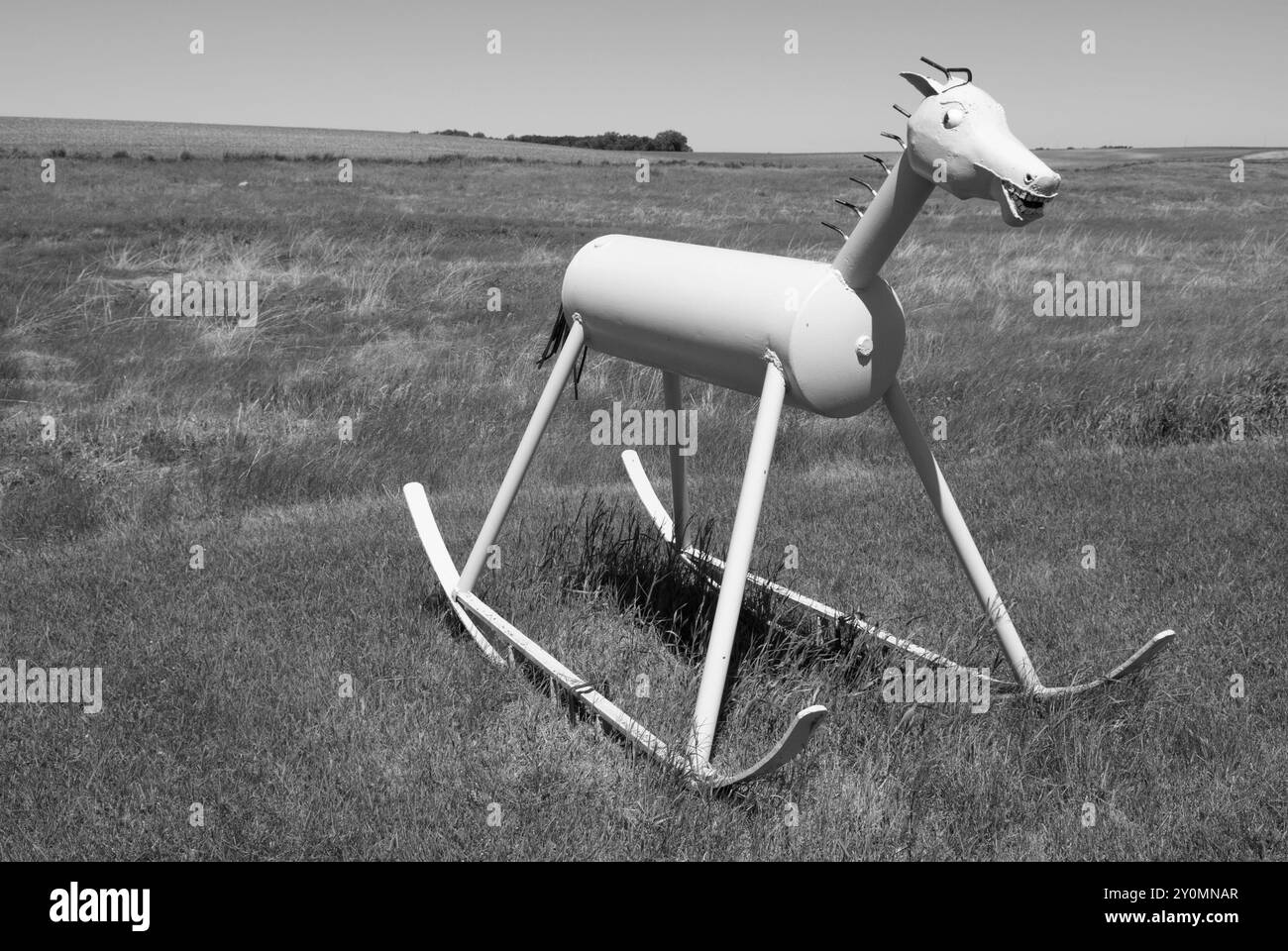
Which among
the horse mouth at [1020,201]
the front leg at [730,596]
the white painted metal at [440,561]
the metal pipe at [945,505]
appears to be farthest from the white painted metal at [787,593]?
the horse mouth at [1020,201]

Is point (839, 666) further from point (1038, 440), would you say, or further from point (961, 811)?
point (1038, 440)

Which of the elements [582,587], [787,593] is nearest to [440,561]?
[582,587]

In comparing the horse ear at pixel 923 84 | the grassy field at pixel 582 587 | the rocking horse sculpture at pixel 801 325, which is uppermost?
the horse ear at pixel 923 84

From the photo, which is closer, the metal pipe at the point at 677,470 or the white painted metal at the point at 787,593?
the white painted metal at the point at 787,593

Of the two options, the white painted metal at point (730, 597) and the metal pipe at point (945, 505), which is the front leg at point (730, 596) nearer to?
the white painted metal at point (730, 597)

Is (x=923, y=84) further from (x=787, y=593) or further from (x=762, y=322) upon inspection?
A: (x=787, y=593)

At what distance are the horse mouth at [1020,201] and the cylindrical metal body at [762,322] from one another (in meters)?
0.70

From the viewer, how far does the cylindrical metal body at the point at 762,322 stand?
11.7ft

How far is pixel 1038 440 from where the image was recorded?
9.05 meters

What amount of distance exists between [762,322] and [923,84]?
880mm

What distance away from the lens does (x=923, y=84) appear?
10.9 ft

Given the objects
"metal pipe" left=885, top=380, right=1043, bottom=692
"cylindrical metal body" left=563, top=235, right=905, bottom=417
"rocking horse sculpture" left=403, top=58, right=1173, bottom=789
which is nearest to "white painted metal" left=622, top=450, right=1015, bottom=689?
"rocking horse sculpture" left=403, top=58, right=1173, bottom=789

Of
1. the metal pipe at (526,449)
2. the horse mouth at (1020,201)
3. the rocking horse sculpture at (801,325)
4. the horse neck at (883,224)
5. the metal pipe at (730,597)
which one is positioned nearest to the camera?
the horse mouth at (1020,201)

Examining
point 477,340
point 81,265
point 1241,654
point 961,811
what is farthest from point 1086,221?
point 961,811
